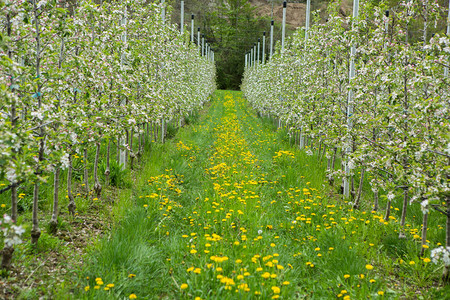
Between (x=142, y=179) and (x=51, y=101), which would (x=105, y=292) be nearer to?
(x=51, y=101)

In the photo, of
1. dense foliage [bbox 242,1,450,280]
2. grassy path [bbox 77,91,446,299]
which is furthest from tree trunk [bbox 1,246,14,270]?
dense foliage [bbox 242,1,450,280]

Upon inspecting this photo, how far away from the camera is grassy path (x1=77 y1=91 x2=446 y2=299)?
3332mm

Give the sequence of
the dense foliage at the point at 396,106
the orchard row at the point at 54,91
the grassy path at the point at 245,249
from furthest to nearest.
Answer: the dense foliage at the point at 396,106 → the grassy path at the point at 245,249 → the orchard row at the point at 54,91

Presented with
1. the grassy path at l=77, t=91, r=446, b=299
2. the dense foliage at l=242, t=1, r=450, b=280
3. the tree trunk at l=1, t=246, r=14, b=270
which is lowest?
the grassy path at l=77, t=91, r=446, b=299

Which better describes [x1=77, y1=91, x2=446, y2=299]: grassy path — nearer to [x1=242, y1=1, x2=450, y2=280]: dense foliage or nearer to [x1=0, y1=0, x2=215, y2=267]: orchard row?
[x1=242, y1=1, x2=450, y2=280]: dense foliage

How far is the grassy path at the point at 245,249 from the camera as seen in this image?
131 inches

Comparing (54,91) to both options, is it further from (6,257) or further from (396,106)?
(396,106)

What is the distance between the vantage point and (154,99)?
8141 mm

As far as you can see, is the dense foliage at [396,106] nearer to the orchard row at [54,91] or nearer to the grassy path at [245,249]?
the grassy path at [245,249]

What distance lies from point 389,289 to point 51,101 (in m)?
4.06

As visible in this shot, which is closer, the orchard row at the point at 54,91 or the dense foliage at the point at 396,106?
the orchard row at the point at 54,91

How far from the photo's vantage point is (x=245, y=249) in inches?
158

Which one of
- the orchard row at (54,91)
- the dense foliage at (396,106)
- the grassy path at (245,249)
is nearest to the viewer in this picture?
the orchard row at (54,91)

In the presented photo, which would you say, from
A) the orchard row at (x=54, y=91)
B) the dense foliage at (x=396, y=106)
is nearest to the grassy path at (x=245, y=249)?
the dense foliage at (x=396, y=106)
